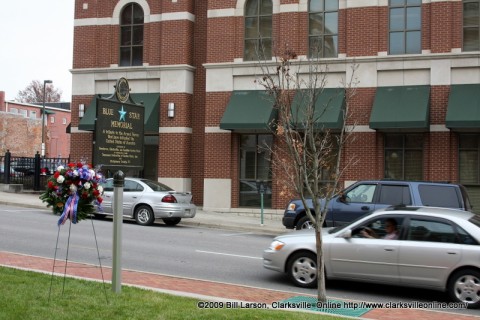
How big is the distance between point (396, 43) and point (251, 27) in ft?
18.7

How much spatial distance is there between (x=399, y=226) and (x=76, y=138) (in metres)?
19.3

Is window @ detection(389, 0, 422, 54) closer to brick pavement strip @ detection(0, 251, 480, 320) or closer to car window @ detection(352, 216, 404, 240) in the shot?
car window @ detection(352, 216, 404, 240)

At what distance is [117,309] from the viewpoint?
22.1 ft

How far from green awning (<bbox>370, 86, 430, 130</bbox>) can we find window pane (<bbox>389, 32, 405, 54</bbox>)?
1.48m

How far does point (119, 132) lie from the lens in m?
7.71

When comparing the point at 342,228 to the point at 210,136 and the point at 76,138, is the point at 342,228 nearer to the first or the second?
the point at 210,136

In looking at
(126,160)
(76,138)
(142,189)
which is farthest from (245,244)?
(76,138)

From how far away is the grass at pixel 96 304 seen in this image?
254 inches

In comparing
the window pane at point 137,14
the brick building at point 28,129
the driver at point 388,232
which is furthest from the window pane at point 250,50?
the brick building at point 28,129

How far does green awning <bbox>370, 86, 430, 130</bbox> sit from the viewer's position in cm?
1953

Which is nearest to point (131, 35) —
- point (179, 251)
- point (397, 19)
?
point (397, 19)

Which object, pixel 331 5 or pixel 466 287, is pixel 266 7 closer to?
pixel 331 5

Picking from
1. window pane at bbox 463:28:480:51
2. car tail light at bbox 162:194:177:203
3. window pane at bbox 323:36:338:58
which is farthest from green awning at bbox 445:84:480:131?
car tail light at bbox 162:194:177:203

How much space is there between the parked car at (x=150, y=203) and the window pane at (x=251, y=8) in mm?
8349
